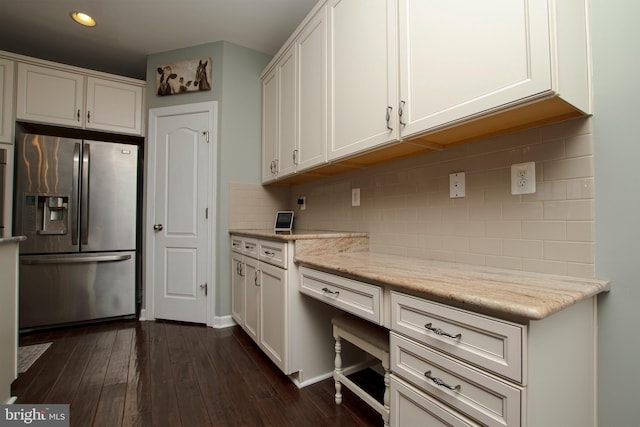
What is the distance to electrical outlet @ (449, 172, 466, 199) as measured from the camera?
133 centimetres

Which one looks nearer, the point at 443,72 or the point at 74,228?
the point at 443,72

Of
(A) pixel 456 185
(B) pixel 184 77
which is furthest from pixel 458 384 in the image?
(B) pixel 184 77

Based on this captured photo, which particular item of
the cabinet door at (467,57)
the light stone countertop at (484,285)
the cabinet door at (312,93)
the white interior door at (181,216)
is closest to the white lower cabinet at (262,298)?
the white interior door at (181,216)

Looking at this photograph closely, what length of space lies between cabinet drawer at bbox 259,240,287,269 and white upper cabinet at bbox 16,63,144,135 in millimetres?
2032

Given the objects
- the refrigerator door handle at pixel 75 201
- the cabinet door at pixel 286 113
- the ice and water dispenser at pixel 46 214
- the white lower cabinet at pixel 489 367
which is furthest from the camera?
the refrigerator door handle at pixel 75 201

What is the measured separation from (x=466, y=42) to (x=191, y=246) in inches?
102

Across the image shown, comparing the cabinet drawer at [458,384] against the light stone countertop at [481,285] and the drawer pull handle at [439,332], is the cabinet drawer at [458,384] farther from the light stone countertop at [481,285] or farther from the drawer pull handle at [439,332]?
the light stone countertop at [481,285]

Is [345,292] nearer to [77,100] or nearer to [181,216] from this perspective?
[181,216]

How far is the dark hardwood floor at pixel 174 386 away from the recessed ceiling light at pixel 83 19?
2.64 m

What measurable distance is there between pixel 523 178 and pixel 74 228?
132 inches

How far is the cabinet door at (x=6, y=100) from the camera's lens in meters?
2.39

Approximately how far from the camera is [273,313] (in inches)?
70.2

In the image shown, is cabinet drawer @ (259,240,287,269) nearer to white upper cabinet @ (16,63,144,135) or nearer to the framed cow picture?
the framed cow picture

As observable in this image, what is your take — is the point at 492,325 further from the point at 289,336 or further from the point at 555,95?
the point at 289,336
